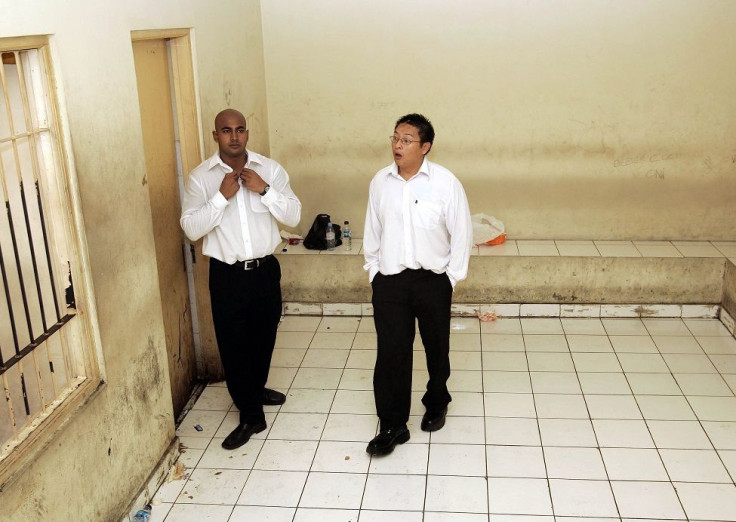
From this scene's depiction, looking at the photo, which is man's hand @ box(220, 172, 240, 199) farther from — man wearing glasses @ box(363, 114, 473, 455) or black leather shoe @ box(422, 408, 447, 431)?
black leather shoe @ box(422, 408, 447, 431)

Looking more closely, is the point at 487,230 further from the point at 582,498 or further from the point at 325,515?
the point at 325,515

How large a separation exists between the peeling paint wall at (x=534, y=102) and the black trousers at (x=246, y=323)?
8.16 ft

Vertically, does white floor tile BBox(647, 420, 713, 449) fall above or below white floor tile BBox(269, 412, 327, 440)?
above

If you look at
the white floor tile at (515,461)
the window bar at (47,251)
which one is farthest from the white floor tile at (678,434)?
the window bar at (47,251)

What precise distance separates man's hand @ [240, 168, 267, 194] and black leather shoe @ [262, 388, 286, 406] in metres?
1.53

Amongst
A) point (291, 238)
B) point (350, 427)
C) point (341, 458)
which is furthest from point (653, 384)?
point (291, 238)

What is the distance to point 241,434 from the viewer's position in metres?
4.62

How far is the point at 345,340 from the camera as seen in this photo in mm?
6070

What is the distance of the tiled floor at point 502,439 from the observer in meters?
3.96

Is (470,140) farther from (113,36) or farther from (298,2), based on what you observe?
(113,36)

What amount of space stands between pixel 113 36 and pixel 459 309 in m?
3.80

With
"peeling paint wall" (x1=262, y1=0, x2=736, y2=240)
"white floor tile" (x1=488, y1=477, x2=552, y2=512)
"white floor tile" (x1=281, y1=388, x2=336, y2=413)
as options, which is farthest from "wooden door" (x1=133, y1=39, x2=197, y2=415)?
"white floor tile" (x1=488, y1=477, x2=552, y2=512)

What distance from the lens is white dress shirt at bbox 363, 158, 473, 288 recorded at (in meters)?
4.20

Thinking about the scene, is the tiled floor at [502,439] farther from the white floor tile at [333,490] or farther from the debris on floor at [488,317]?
the debris on floor at [488,317]
